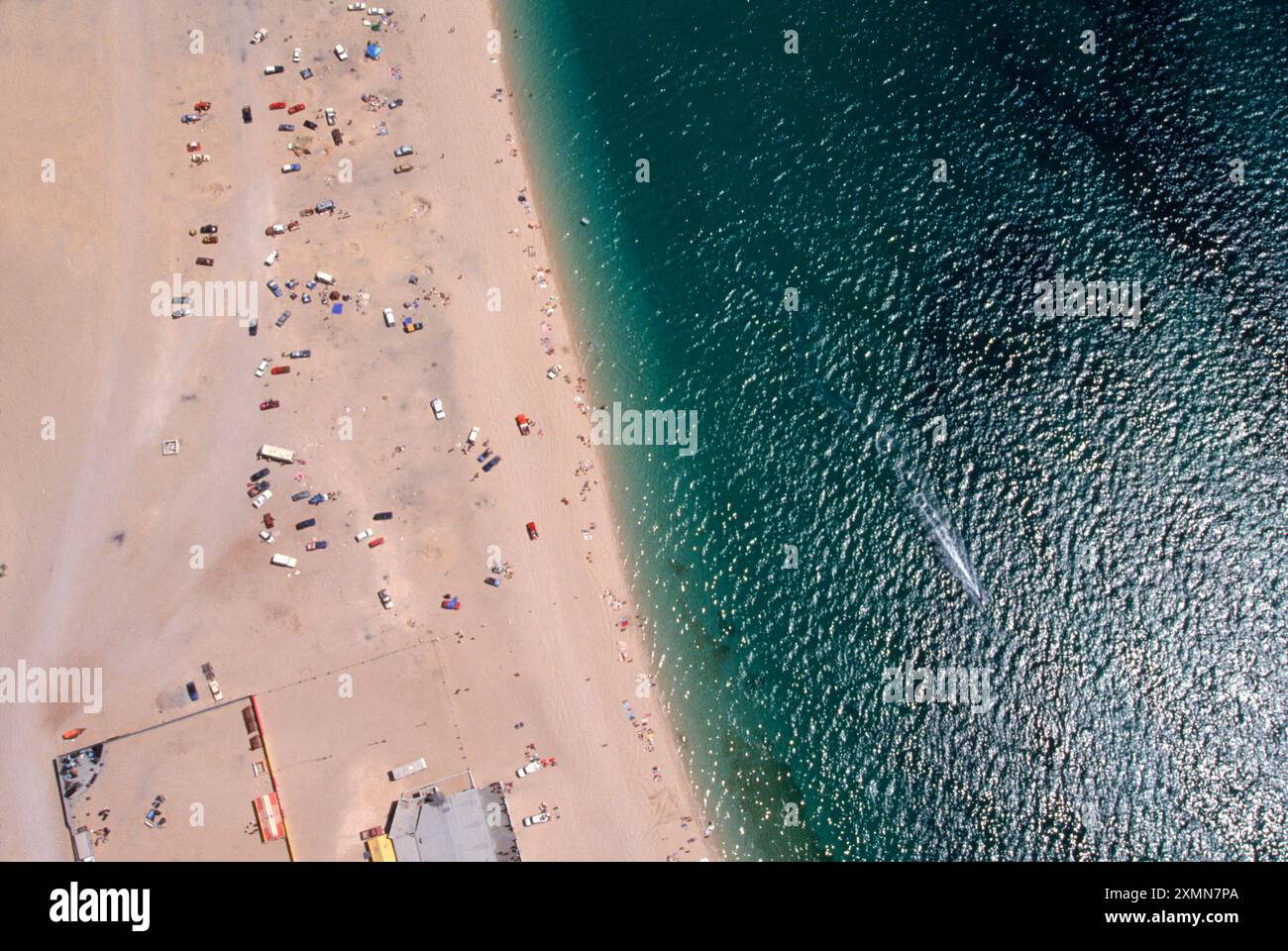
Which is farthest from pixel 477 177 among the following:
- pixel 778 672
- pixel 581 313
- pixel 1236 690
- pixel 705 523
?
pixel 1236 690

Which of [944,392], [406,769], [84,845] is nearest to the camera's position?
[84,845]

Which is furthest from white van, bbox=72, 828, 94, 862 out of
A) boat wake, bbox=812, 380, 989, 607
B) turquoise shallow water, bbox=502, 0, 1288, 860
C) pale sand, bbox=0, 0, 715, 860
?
boat wake, bbox=812, 380, 989, 607

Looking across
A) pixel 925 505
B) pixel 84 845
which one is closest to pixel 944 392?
pixel 925 505

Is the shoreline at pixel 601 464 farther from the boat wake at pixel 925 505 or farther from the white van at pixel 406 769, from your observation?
the boat wake at pixel 925 505

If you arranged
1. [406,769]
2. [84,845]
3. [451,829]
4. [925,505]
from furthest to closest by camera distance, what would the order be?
1. [925,505]
2. [406,769]
3. [451,829]
4. [84,845]

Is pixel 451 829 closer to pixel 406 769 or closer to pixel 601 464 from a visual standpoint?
pixel 406 769

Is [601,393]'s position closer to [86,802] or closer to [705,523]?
[705,523]

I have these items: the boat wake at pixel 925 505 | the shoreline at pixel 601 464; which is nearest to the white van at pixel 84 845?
the shoreline at pixel 601 464
